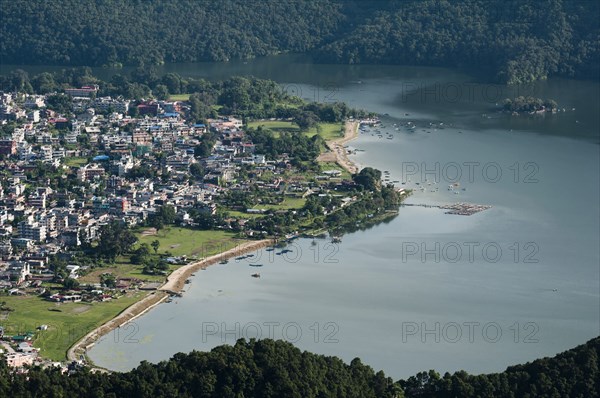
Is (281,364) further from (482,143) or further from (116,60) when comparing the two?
(116,60)

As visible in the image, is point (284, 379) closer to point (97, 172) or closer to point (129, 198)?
point (129, 198)

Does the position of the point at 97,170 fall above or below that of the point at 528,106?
below

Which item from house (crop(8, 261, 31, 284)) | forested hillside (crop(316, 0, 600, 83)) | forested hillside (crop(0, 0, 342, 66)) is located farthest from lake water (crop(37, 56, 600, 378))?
forested hillside (crop(0, 0, 342, 66))

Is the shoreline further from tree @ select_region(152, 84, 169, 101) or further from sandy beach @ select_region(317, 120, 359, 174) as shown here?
tree @ select_region(152, 84, 169, 101)

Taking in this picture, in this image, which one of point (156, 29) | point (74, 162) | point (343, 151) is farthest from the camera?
point (156, 29)

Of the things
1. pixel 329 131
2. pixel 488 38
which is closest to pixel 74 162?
pixel 329 131

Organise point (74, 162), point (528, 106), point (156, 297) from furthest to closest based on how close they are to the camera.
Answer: point (528, 106) → point (74, 162) → point (156, 297)

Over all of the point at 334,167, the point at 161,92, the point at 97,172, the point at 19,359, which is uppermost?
the point at 161,92

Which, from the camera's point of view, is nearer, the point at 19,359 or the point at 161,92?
the point at 19,359

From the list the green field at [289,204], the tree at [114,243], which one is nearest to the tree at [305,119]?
the green field at [289,204]
